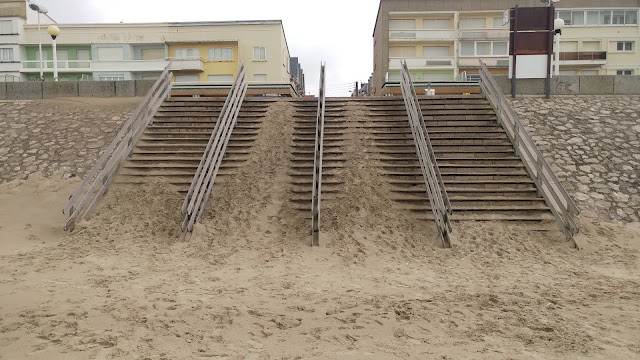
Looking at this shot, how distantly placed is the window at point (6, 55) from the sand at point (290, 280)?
111 feet

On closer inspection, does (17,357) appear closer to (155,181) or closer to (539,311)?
(539,311)

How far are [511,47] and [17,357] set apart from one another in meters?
13.4

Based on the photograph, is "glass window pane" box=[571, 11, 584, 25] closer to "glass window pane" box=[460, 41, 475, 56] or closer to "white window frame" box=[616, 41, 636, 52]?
"white window frame" box=[616, 41, 636, 52]

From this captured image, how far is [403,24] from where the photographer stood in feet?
129

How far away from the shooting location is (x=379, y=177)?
10.2m

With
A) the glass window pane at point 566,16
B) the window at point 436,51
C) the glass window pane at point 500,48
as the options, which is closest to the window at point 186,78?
the window at point 436,51

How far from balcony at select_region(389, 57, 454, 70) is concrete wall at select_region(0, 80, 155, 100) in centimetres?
2710

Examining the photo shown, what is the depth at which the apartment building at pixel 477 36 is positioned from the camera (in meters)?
37.9

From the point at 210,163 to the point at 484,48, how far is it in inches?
1363

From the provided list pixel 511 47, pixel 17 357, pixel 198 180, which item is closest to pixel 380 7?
pixel 511 47

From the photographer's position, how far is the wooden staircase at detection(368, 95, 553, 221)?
9461mm

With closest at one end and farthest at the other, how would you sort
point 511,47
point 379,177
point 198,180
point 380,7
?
point 198,180
point 379,177
point 511,47
point 380,7

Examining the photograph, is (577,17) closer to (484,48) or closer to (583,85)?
(484,48)

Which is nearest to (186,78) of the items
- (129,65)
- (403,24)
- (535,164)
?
(129,65)
